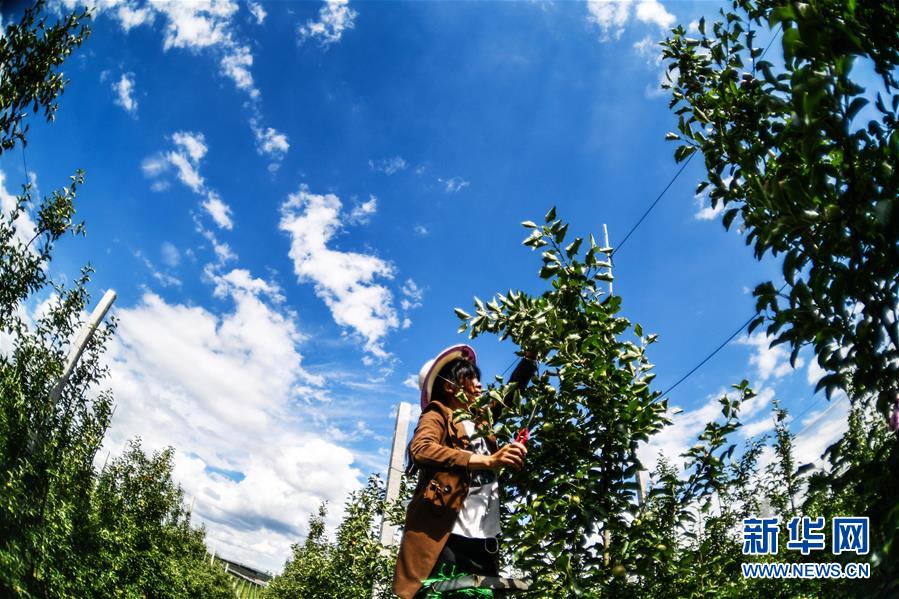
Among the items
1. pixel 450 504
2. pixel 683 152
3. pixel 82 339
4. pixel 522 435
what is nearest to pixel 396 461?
pixel 82 339

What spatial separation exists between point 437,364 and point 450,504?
925mm

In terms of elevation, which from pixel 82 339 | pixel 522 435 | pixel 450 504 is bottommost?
pixel 450 504

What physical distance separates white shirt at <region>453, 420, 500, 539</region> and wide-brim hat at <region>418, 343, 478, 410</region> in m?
0.56

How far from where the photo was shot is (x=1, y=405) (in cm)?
627

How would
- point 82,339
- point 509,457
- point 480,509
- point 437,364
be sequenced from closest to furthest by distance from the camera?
1. point 509,457
2. point 480,509
3. point 437,364
4. point 82,339

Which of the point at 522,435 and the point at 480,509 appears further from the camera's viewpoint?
the point at 480,509

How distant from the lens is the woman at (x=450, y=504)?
2373 mm

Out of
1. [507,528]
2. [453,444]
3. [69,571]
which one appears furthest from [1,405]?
[507,528]

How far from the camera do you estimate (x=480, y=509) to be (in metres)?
2.63

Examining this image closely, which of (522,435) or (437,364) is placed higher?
(437,364)

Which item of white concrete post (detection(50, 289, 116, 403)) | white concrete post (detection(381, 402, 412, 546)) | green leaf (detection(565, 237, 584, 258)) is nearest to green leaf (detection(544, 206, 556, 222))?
green leaf (detection(565, 237, 584, 258))

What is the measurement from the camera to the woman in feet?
7.79

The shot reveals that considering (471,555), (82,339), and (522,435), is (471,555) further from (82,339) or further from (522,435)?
(82,339)

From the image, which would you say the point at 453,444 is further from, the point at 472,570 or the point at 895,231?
the point at 895,231
